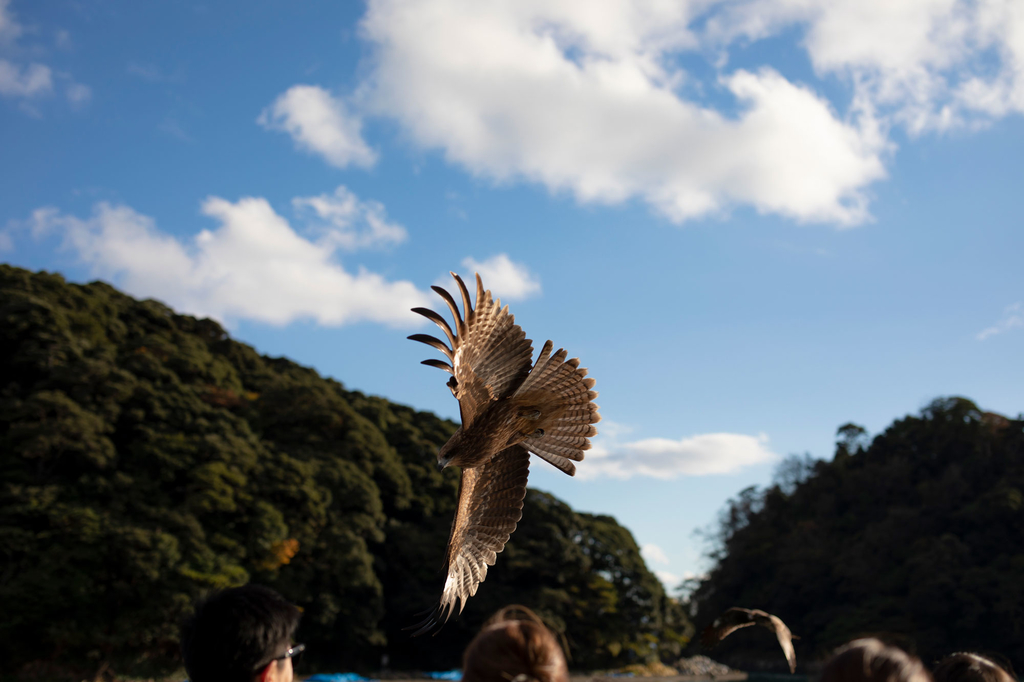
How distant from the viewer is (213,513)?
2164cm

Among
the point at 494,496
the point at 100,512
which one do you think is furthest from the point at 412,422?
the point at 494,496

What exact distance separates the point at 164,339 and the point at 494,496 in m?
24.8

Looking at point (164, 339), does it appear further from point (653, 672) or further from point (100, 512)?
point (653, 672)

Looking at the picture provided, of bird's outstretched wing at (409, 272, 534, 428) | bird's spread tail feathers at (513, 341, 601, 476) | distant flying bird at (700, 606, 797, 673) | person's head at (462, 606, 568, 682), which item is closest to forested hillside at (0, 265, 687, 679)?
bird's spread tail feathers at (513, 341, 601, 476)

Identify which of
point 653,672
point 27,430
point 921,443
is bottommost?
point 653,672

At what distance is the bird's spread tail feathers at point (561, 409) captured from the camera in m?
4.85

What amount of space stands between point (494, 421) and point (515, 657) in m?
2.96

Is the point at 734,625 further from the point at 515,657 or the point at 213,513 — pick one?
the point at 213,513

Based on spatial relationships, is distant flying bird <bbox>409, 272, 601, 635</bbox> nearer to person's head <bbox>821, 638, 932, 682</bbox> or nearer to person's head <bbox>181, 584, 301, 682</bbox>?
person's head <bbox>181, 584, 301, 682</bbox>

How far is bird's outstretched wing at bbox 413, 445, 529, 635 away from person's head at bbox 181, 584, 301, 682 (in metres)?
2.44

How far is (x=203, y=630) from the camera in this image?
1695 mm

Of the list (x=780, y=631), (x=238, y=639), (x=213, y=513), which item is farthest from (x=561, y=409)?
(x=213, y=513)

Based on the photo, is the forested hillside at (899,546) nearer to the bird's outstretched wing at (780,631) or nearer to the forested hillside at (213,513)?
the forested hillside at (213,513)

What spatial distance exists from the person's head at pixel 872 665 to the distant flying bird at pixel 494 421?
2.53 metres
